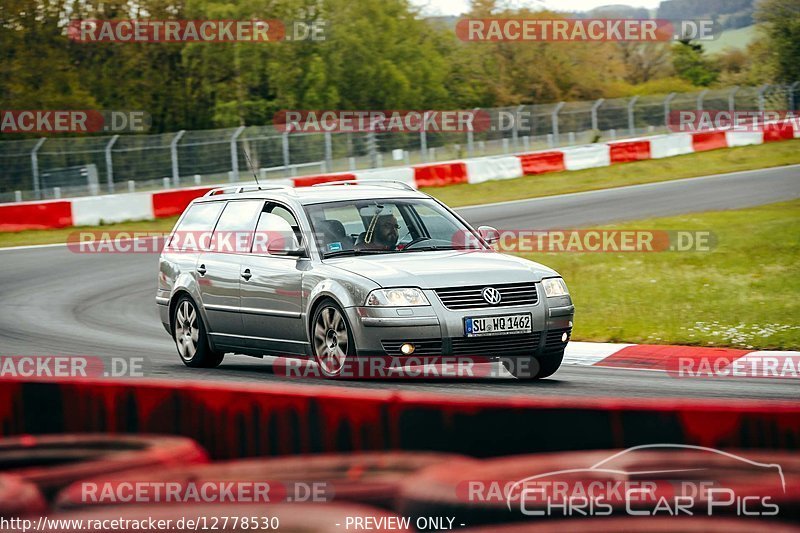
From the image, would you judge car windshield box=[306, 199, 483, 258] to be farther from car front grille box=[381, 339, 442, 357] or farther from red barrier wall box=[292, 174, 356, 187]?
red barrier wall box=[292, 174, 356, 187]

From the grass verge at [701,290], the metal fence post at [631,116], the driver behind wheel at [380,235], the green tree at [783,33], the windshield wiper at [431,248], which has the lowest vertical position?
the grass verge at [701,290]

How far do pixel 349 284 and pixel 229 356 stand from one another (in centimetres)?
383

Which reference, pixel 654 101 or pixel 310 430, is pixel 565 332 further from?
pixel 654 101

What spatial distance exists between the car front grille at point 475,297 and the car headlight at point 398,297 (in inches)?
5.6

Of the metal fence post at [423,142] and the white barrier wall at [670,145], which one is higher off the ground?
the metal fence post at [423,142]

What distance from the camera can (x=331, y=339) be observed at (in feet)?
30.9

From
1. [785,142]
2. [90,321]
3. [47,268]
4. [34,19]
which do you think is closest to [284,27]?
[34,19]

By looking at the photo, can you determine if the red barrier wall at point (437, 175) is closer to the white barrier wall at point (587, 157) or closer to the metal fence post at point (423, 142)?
the metal fence post at point (423, 142)

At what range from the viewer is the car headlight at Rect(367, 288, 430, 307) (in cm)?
897

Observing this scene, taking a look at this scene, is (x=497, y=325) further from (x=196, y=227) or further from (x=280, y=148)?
(x=280, y=148)

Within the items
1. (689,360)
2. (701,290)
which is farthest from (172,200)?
(689,360)

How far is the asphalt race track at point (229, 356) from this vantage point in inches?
366

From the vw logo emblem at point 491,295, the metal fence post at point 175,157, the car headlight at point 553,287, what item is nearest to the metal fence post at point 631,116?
→ the metal fence post at point 175,157

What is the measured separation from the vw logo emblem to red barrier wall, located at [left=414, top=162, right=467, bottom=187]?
21.3 m
